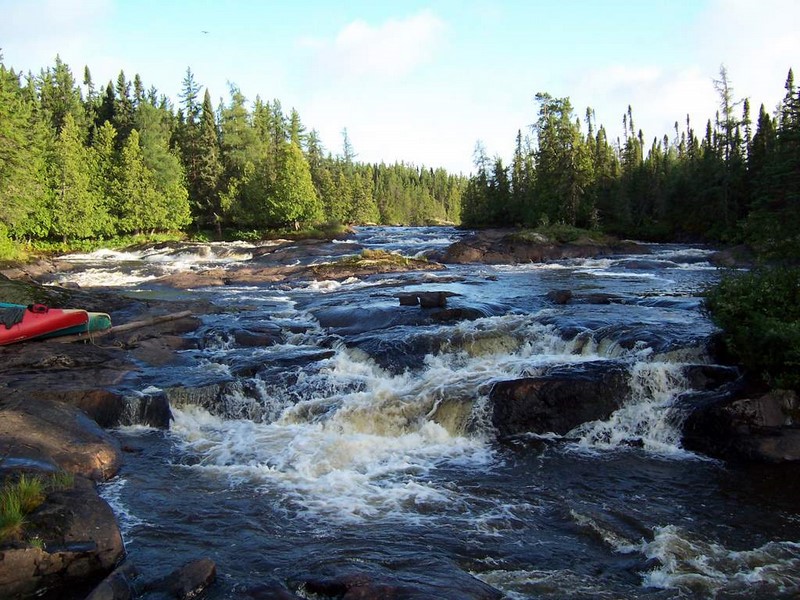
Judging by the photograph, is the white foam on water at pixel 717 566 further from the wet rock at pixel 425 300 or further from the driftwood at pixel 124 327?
the driftwood at pixel 124 327

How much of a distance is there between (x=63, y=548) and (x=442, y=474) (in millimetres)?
5745

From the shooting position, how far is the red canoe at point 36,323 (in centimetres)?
1484

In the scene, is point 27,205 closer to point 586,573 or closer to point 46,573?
point 46,573

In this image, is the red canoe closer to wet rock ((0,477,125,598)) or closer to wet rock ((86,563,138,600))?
wet rock ((0,477,125,598))

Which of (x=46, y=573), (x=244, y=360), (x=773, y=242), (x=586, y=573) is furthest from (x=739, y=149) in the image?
(x=46, y=573)

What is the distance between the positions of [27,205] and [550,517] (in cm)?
4451

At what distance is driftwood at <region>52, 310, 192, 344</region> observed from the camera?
628 inches

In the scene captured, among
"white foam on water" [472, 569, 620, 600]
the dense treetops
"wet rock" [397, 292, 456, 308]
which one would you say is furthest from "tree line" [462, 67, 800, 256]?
"white foam on water" [472, 569, 620, 600]

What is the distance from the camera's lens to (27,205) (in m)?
41.4

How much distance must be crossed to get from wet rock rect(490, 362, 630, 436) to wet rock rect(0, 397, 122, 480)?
7.21 m

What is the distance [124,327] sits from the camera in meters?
17.5

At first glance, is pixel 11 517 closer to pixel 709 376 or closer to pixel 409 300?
pixel 709 376

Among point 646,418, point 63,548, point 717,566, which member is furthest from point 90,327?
point 717,566

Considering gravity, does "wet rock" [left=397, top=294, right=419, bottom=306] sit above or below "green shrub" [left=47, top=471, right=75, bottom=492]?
above
